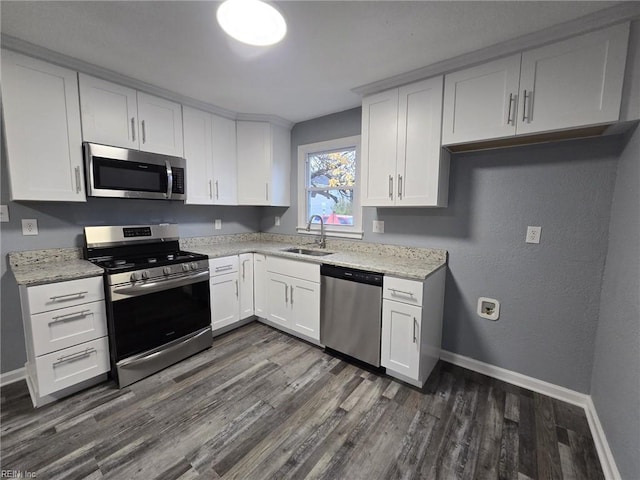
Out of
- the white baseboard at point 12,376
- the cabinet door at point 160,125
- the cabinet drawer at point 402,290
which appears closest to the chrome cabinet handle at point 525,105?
the cabinet drawer at point 402,290

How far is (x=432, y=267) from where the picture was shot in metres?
2.19

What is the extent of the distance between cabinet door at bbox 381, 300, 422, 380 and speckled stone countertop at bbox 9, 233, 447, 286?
0.27 m

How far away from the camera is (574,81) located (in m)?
1.58

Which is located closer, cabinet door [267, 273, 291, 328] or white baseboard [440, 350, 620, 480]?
white baseboard [440, 350, 620, 480]

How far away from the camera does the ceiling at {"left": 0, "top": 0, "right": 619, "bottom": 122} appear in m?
1.45

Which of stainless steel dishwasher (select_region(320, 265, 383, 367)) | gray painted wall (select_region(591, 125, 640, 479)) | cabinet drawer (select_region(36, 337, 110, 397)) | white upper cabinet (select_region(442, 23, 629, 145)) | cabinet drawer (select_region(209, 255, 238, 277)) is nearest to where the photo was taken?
gray painted wall (select_region(591, 125, 640, 479))

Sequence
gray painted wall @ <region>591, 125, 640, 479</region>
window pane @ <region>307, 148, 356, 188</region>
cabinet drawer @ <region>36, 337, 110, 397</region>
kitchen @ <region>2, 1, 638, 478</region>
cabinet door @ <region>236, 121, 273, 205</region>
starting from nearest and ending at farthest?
gray painted wall @ <region>591, 125, 640, 479</region> → kitchen @ <region>2, 1, 638, 478</region> → cabinet drawer @ <region>36, 337, 110, 397</region> → window pane @ <region>307, 148, 356, 188</region> → cabinet door @ <region>236, 121, 273, 205</region>

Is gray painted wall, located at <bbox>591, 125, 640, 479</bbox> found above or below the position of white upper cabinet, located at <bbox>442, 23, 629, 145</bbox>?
below

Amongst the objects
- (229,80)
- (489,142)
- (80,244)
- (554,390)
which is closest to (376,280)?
(489,142)

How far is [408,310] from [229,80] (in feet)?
7.78

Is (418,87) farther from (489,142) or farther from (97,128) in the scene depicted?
(97,128)

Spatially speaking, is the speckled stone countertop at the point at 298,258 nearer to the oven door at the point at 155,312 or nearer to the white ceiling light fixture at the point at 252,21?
the oven door at the point at 155,312

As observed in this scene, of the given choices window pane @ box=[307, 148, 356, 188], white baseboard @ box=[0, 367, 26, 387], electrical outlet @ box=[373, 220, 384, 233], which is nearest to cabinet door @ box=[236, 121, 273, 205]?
window pane @ box=[307, 148, 356, 188]

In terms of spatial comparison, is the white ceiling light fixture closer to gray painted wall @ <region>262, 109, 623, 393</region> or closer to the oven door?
gray painted wall @ <region>262, 109, 623, 393</region>
